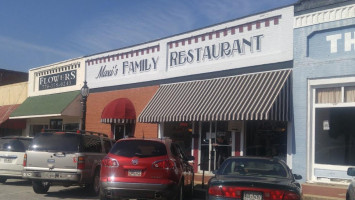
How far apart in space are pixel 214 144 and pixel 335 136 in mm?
4530

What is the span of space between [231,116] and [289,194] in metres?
6.35

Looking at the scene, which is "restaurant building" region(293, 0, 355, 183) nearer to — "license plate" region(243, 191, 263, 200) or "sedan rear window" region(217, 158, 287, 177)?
"sedan rear window" region(217, 158, 287, 177)

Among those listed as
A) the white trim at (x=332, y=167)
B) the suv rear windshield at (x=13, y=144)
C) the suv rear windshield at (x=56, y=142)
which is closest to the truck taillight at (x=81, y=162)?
the suv rear windshield at (x=56, y=142)

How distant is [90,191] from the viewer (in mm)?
13281

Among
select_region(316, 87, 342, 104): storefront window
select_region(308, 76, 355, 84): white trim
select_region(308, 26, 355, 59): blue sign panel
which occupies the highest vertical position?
select_region(308, 26, 355, 59): blue sign panel

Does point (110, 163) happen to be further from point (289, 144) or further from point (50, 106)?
Answer: point (50, 106)

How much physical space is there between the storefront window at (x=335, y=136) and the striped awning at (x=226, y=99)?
1.04m

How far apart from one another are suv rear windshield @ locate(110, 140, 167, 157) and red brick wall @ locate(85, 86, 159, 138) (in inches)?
311

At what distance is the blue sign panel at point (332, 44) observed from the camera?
1214cm

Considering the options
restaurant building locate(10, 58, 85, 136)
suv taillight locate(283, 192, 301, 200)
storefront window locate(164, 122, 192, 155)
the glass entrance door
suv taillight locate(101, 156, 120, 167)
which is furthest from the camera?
restaurant building locate(10, 58, 85, 136)

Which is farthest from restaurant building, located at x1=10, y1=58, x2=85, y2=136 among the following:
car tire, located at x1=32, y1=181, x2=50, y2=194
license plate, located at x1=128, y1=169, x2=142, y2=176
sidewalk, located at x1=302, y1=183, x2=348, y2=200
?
sidewalk, located at x1=302, y1=183, x2=348, y2=200

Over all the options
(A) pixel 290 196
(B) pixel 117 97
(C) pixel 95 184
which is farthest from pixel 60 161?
(B) pixel 117 97

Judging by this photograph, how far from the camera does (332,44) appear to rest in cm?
1252

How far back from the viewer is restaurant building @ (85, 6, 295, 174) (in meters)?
13.5
